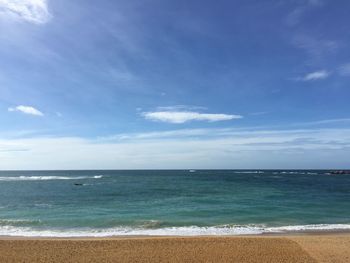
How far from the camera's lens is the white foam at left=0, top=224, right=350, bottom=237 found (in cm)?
1596

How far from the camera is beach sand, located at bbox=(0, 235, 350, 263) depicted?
10672mm

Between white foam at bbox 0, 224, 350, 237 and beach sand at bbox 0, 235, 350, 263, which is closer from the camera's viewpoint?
beach sand at bbox 0, 235, 350, 263

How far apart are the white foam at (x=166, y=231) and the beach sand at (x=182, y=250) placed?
308 centimetres

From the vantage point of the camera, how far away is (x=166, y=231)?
16766mm

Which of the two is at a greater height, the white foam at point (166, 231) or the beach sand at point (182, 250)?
the beach sand at point (182, 250)

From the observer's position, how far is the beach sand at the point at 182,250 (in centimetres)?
1067

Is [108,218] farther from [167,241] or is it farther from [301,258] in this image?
[301,258]

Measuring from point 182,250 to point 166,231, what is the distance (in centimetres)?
530

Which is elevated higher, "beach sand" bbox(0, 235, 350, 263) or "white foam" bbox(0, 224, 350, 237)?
"beach sand" bbox(0, 235, 350, 263)

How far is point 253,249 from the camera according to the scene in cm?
1177

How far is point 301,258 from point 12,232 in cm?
1359

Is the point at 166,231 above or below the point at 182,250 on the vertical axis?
below

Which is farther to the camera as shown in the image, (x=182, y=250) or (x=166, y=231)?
(x=166, y=231)

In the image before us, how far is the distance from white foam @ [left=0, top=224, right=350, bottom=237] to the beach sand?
3084mm
